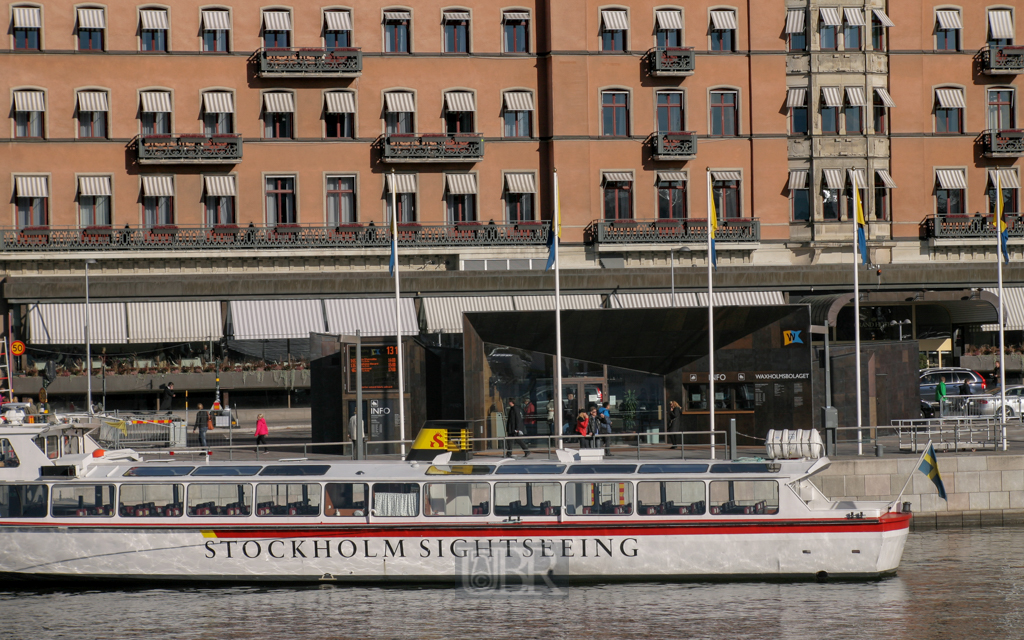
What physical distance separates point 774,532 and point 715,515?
1.26 m

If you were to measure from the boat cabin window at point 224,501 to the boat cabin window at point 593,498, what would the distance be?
6.86m

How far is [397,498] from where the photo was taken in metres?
26.0

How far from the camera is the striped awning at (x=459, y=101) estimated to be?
2429 inches

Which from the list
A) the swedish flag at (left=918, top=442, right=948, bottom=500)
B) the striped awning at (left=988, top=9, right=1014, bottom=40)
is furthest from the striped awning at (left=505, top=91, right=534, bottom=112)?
the swedish flag at (left=918, top=442, right=948, bottom=500)

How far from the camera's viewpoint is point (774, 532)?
25359mm

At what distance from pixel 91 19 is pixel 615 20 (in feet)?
85.2

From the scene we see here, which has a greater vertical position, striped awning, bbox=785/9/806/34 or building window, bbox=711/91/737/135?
striped awning, bbox=785/9/806/34

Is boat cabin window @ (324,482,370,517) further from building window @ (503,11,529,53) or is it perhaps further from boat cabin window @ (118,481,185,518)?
building window @ (503,11,529,53)

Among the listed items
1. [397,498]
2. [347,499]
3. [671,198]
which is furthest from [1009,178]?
[347,499]

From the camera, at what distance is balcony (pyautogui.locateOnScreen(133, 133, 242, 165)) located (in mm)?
59250

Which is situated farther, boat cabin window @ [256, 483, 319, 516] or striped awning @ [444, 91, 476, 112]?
striped awning @ [444, 91, 476, 112]

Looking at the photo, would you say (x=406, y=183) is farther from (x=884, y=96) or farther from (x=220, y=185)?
(x=884, y=96)

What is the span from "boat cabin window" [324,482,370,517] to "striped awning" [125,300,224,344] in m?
33.4

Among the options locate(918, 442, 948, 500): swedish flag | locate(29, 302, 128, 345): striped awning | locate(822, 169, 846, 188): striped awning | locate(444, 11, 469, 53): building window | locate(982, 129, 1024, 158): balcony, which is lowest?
locate(918, 442, 948, 500): swedish flag
